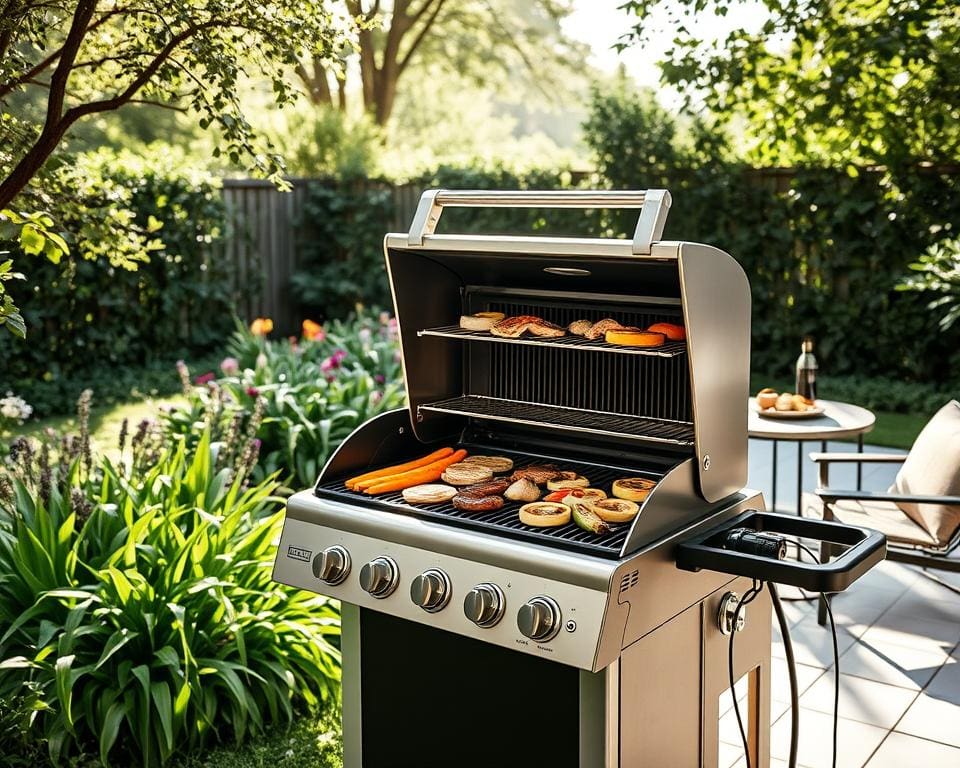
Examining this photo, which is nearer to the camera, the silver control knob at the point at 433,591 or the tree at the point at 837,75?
the silver control knob at the point at 433,591

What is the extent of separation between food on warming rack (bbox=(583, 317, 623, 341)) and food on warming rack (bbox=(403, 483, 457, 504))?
1.57ft

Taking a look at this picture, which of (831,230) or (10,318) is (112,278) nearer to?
(831,230)

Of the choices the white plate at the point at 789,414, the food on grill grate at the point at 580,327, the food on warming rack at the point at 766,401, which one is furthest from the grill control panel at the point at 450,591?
the food on warming rack at the point at 766,401

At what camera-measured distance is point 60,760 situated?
2715 mm

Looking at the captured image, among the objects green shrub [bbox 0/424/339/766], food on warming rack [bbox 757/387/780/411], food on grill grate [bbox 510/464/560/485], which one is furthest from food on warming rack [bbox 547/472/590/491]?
food on warming rack [bbox 757/387/780/411]

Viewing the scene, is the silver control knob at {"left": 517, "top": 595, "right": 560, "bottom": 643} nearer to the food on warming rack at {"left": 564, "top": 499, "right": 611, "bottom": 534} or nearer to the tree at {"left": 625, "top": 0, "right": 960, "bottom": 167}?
the food on warming rack at {"left": 564, "top": 499, "right": 611, "bottom": 534}

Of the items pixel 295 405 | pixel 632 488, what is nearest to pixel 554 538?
pixel 632 488

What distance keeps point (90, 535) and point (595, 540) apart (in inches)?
68.3

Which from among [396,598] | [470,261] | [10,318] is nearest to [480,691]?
[396,598]

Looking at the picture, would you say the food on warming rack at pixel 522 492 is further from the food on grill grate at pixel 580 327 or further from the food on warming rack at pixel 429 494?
the food on grill grate at pixel 580 327

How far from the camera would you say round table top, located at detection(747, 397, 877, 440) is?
3.92 meters

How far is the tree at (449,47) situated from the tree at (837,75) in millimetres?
8708

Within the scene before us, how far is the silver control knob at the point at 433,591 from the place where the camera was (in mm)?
2105

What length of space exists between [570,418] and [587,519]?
15.0 inches
